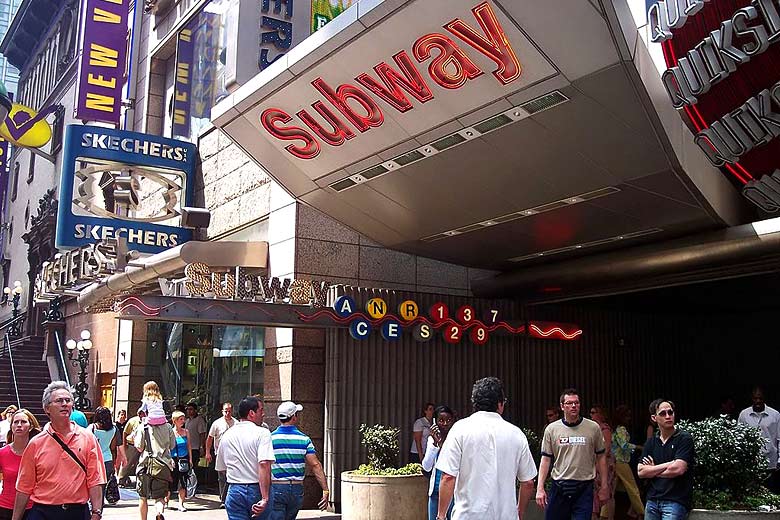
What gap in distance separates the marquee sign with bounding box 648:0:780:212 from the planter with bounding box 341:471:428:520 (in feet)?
20.9

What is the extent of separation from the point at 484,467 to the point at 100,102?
21.4 meters

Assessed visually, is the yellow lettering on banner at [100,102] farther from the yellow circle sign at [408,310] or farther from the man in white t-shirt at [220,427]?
the yellow circle sign at [408,310]

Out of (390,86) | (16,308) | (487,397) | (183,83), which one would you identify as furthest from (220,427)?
(16,308)

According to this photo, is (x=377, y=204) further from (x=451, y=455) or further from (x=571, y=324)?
(x=451, y=455)

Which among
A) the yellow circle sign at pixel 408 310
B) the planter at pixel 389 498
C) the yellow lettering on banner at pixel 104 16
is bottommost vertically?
the planter at pixel 389 498

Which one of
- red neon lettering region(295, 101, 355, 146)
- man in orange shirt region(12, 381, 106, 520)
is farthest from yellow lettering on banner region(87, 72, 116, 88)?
man in orange shirt region(12, 381, 106, 520)

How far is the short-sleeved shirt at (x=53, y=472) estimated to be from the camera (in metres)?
6.52

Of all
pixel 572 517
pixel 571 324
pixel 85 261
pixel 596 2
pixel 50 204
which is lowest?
pixel 572 517

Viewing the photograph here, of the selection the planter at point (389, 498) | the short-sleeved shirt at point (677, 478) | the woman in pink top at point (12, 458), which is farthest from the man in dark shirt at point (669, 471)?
the woman in pink top at point (12, 458)

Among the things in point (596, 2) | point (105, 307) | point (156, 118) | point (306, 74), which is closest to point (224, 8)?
point (156, 118)

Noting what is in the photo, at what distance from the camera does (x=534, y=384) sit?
17328 millimetres

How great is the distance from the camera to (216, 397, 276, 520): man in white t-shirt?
8438 millimetres

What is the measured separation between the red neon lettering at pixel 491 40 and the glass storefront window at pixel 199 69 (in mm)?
10715

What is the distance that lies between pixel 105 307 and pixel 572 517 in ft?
38.5
